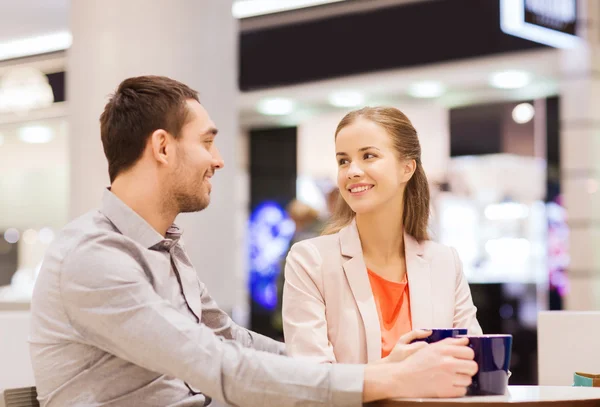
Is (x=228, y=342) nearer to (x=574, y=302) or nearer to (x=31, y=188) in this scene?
(x=574, y=302)

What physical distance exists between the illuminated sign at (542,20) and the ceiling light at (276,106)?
3.63 metres

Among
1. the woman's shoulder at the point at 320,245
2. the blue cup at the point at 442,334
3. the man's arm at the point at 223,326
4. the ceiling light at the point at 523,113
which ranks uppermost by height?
the ceiling light at the point at 523,113

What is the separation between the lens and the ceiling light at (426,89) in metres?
7.88

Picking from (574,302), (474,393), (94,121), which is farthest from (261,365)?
(574,302)


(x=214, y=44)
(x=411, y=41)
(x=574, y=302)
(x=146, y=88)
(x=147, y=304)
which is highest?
(x=411, y=41)

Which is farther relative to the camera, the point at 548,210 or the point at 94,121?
the point at 548,210

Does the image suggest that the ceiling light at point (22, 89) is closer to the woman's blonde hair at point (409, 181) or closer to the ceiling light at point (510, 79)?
the ceiling light at point (510, 79)

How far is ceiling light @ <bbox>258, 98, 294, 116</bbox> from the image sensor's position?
906 centimetres

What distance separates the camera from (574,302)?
22.2ft

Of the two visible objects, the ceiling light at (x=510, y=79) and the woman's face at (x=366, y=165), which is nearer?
the woman's face at (x=366, y=165)

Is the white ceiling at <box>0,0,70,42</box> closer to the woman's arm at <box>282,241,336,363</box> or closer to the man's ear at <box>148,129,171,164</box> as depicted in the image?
the woman's arm at <box>282,241,336,363</box>

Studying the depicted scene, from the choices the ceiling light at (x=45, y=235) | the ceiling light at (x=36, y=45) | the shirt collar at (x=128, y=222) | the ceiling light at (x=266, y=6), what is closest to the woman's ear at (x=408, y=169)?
the shirt collar at (x=128, y=222)

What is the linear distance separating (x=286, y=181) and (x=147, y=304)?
900cm

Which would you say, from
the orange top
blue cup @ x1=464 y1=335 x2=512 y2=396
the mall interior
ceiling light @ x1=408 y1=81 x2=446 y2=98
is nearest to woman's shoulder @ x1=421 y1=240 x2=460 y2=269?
the orange top
